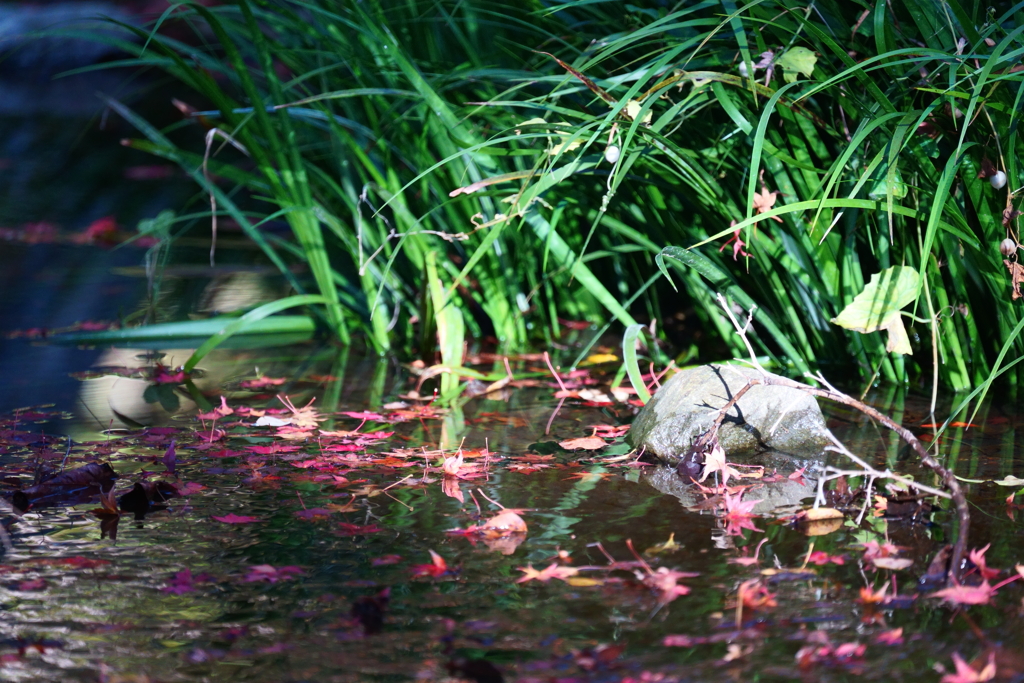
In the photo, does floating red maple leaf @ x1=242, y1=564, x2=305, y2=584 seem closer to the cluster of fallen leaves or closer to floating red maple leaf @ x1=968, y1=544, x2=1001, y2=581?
the cluster of fallen leaves

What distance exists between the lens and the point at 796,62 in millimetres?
1833

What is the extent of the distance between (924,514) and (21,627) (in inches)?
53.2

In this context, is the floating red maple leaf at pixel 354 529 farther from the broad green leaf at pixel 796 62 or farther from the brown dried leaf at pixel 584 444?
the broad green leaf at pixel 796 62

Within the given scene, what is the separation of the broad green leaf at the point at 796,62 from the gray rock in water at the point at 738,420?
585 millimetres

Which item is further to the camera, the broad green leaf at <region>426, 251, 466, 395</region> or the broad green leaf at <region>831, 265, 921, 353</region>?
the broad green leaf at <region>426, 251, 466, 395</region>

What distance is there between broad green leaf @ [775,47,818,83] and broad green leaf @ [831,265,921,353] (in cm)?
41

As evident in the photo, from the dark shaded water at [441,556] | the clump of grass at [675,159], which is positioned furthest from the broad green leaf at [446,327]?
the dark shaded water at [441,556]

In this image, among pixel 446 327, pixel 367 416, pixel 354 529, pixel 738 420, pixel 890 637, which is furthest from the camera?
pixel 446 327

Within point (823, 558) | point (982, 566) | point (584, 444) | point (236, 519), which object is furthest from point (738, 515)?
point (236, 519)

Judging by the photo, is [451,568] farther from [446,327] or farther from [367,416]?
[446,327]

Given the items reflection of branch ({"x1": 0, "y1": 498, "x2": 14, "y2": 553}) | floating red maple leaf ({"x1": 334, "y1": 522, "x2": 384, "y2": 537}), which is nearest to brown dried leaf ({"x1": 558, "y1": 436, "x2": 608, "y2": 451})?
floating red maple leaf ({"x1": 334, "y1": 522, "x2": 384, "y2": 537})

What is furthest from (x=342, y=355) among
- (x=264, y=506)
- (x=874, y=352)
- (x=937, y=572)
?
(x=937, y=572)

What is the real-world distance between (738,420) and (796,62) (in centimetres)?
71

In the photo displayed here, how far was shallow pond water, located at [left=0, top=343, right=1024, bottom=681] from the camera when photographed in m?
1.17
